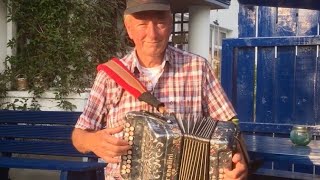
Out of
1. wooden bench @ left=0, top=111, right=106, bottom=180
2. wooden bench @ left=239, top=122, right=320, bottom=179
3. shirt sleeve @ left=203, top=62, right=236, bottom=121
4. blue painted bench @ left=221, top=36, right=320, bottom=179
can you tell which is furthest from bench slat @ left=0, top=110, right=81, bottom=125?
shirt sleeve @ left=203, top=62, right=236, bottom=121

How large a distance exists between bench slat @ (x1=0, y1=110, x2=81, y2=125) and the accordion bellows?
2391 mm

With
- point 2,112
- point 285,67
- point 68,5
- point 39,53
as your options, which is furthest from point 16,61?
point 285,67

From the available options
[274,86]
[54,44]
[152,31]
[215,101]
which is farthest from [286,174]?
[54,44]

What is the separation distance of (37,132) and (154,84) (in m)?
2.44

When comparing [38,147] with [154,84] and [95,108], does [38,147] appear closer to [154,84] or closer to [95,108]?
→ [95,108]

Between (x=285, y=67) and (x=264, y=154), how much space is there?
1.66m

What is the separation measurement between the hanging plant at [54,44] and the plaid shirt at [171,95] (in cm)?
399

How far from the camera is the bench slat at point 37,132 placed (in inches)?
169

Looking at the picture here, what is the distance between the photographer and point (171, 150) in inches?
75.0

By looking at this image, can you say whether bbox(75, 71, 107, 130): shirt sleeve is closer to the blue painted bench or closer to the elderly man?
the elderly man

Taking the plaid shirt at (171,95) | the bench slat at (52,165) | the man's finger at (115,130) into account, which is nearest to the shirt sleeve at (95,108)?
the plaid shirt at (171,95)

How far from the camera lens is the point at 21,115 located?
14.8 feet

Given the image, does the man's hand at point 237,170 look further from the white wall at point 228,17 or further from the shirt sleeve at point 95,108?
the white wall at point 228,17

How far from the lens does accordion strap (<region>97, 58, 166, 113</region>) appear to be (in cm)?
211
